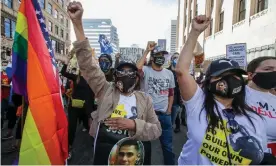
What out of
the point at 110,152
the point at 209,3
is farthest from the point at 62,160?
the point at 209,3

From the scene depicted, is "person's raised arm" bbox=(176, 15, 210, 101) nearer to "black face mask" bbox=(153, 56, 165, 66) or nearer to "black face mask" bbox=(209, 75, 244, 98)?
"black face mask" bbox=(209, 75, 244, 98)

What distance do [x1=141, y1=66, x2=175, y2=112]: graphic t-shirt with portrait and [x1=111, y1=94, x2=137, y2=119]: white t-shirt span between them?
1.49 m

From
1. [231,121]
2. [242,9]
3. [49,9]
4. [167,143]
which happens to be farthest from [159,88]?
[49,9]

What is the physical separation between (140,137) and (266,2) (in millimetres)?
12663

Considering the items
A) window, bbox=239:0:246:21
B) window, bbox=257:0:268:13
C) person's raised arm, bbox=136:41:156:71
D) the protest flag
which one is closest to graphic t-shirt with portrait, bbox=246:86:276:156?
person's raised arm, bbox=136:41:156:71

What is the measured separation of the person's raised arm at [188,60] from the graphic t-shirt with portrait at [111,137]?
0.67 m

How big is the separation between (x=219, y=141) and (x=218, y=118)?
16 centimetres

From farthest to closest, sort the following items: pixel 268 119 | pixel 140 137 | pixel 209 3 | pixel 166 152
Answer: pixel 209 3 < pixel 166 152 < pixel 268 119 < pixel 140 137

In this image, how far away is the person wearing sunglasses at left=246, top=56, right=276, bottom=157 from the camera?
235 cm

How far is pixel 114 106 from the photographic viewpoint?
2.25 metres

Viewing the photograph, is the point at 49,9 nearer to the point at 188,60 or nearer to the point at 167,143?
the point at 167,143

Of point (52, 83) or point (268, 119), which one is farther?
point (268, 119)

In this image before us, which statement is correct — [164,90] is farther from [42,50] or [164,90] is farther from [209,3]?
[209,3]

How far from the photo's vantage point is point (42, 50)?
2.21 m
